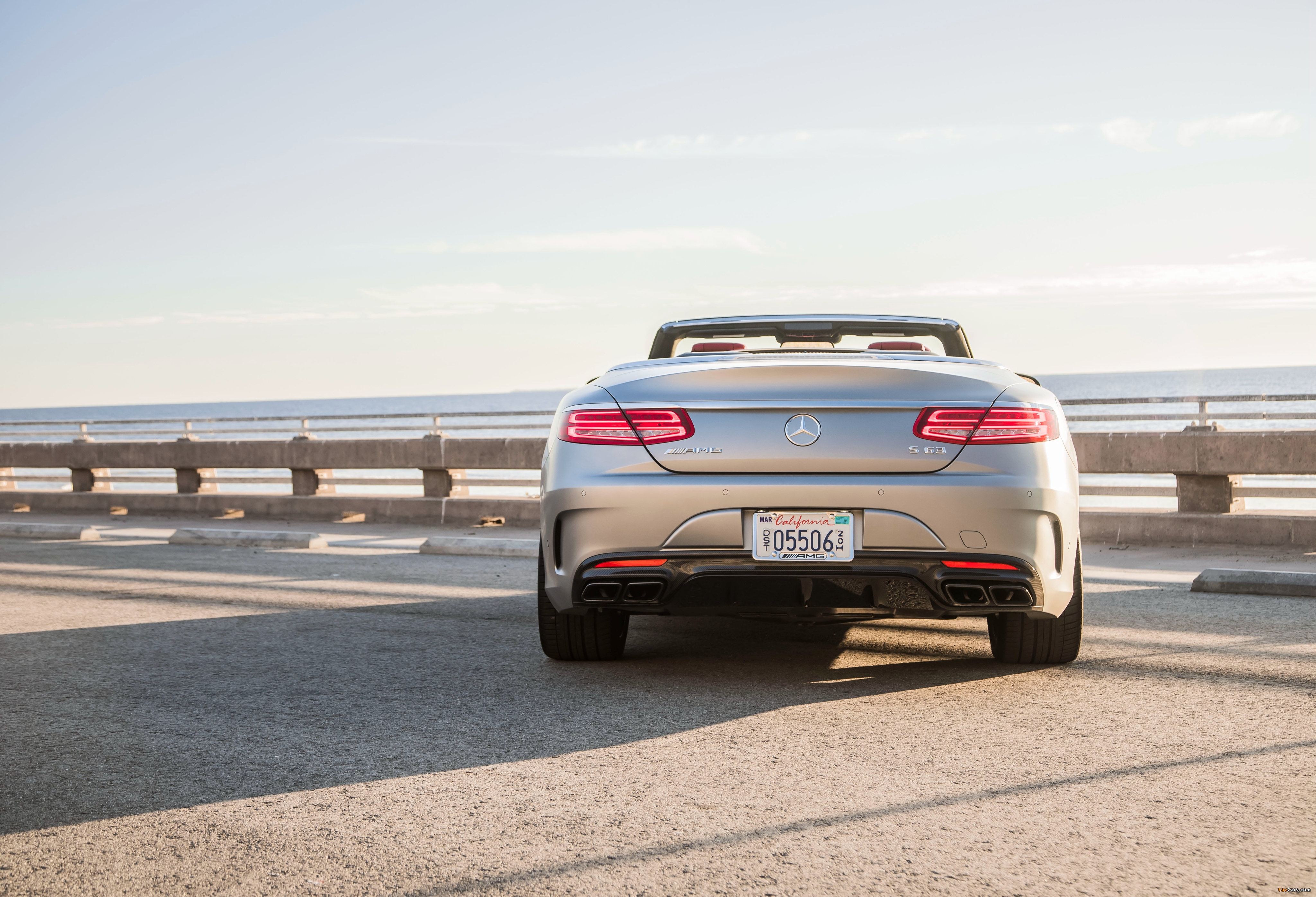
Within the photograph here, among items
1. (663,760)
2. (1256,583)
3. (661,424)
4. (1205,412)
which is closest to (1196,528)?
(1205,412)

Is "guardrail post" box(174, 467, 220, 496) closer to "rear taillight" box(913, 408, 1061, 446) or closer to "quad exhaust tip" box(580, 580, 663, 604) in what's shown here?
"quad exhaust tip" box(580, 580, 663, 604)

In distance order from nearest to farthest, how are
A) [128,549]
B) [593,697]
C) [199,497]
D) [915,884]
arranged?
[915,884], [593,697], [128,549], [199,497]

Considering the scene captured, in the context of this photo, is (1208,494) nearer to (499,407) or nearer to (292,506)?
(292,506)

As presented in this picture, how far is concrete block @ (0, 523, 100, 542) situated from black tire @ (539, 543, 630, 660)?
9.48 meters

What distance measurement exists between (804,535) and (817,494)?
17 centimetres

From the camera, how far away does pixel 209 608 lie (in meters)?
7.69

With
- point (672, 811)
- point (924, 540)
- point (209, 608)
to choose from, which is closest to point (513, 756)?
point (672, 811)

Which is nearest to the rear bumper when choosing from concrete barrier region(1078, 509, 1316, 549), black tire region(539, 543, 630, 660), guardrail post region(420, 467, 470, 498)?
black tire region(539, 543, 630, 660)

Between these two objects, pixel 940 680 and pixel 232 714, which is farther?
pixel 940 680

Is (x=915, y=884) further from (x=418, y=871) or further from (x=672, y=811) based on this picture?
(x=418, y=871)

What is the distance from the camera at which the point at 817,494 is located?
4492 millimetres

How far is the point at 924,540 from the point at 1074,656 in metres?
1.31

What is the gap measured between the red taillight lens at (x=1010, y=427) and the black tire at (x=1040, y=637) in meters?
0.80

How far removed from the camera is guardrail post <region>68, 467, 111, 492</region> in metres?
18.1
